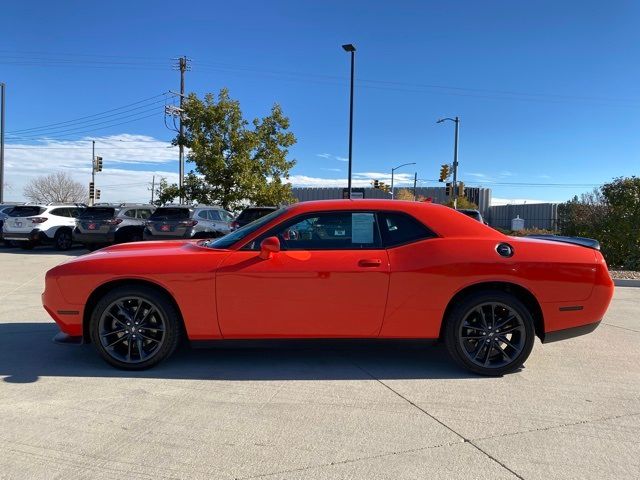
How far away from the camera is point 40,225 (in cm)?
1711

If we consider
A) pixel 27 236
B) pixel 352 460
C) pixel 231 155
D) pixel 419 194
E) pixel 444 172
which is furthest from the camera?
pixel 419 194

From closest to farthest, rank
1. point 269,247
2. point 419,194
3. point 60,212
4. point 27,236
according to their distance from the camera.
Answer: point 269,247 < point 27,236 < point 60,212 < point 419,194

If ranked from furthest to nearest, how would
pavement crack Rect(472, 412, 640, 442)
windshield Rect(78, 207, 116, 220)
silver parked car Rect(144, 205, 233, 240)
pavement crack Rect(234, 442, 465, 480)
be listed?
windshield Rect(78, 207, 116, 220) < silver parked car Rect(144, 205, 233, 240) < pavement crack Rect(472, 412, 640, 442) < pavement crack Rect(234, 442, 465, 480)

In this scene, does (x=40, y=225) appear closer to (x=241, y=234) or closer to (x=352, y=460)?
(x=241, y=234)

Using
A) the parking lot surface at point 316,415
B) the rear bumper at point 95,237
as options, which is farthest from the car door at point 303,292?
the rear bumper at point 95,237

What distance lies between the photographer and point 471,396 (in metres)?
4.20

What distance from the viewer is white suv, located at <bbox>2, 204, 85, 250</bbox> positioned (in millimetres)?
17016

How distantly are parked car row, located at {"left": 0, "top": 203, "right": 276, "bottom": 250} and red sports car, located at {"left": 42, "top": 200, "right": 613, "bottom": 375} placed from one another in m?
→ 10.1

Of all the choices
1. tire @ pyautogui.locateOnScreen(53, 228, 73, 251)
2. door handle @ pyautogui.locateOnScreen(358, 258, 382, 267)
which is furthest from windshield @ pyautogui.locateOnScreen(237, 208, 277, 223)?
door handle @ pyautogui.locateOnScreen(358, 258, 382, 267)

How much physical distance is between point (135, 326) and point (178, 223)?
1071 centimetres

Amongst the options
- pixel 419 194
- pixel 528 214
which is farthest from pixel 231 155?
pixel 419 194

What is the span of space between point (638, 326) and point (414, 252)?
166 inches

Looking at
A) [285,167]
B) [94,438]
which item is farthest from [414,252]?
[285,167]

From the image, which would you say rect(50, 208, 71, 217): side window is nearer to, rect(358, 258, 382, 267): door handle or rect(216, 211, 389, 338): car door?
rect(216, 211, 389, 338): car door
